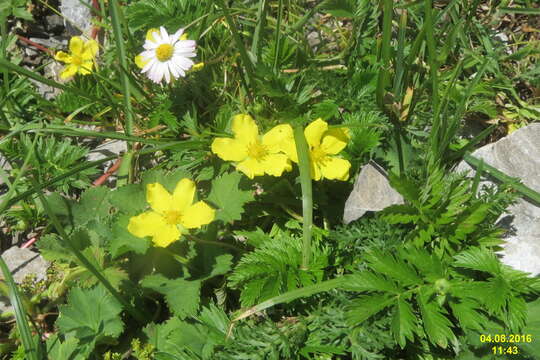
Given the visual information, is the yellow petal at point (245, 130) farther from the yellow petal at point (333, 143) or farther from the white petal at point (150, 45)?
the white petal at point (150, 45)

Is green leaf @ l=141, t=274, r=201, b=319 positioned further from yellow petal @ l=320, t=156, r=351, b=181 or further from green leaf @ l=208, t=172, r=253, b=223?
yellow petal @ l=320, t=156, r=351, b=181

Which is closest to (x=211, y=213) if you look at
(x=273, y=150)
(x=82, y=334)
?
(x=273, y=150)

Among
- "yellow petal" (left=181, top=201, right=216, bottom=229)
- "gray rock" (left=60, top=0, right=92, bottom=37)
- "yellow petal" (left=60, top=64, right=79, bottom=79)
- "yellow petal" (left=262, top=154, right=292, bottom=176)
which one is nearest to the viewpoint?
"yellow petal" (left=181, top=201, right=216, bottom=229)

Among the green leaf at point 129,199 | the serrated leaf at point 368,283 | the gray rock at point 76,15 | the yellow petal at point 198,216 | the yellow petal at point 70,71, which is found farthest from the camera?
the gray rock at point 76,15

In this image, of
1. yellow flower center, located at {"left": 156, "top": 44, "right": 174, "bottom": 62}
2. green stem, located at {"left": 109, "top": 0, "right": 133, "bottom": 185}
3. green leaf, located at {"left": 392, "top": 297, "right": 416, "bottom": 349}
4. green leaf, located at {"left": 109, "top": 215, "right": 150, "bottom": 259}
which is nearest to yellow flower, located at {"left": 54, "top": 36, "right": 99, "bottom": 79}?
green stem, located at {"left": 109, "top": 0, "right": 133, "bottom": 185}

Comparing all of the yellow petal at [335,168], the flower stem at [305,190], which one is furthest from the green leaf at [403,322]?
the yellow petal at [335,168]

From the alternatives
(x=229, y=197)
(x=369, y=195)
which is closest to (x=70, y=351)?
(x=229, y=197)
